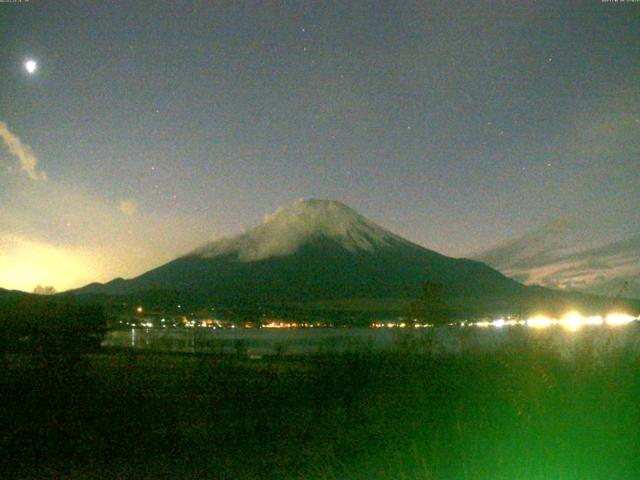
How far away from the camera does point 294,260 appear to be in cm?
11050

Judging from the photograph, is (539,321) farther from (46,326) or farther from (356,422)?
(46,326)

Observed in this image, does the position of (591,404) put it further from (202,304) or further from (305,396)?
(202,304)

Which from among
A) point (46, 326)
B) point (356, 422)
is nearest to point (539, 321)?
point (356, 422)

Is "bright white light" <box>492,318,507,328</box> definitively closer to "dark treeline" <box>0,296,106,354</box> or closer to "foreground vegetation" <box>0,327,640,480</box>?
"foreground vegetation" <box>0,327,640,480</box>

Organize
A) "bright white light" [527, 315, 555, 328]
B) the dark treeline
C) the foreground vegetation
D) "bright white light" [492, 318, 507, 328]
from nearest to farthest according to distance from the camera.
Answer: the foreground vegetation < "bright white light" [527, 315, 555, 328] < "bright white light" [492, 318, 507, 328] < the dark treeline

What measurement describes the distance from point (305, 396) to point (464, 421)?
3.65 meters

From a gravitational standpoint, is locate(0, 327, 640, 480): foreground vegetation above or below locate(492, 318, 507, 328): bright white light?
below

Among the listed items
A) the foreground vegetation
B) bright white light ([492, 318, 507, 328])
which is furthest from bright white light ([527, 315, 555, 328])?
the foreground vegetation

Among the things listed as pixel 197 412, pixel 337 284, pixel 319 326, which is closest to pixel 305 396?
pixel 197 412

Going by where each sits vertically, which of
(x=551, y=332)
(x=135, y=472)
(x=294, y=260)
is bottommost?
(x=135, y=472)

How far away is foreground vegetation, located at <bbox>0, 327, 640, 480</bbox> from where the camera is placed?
24.9 ft

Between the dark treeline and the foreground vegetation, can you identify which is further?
the dark treeline

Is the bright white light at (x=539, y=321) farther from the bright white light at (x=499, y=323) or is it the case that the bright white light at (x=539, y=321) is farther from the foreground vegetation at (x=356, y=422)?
the foreground vegetation at (x=356, y=422)

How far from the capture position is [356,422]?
32.4 ft
